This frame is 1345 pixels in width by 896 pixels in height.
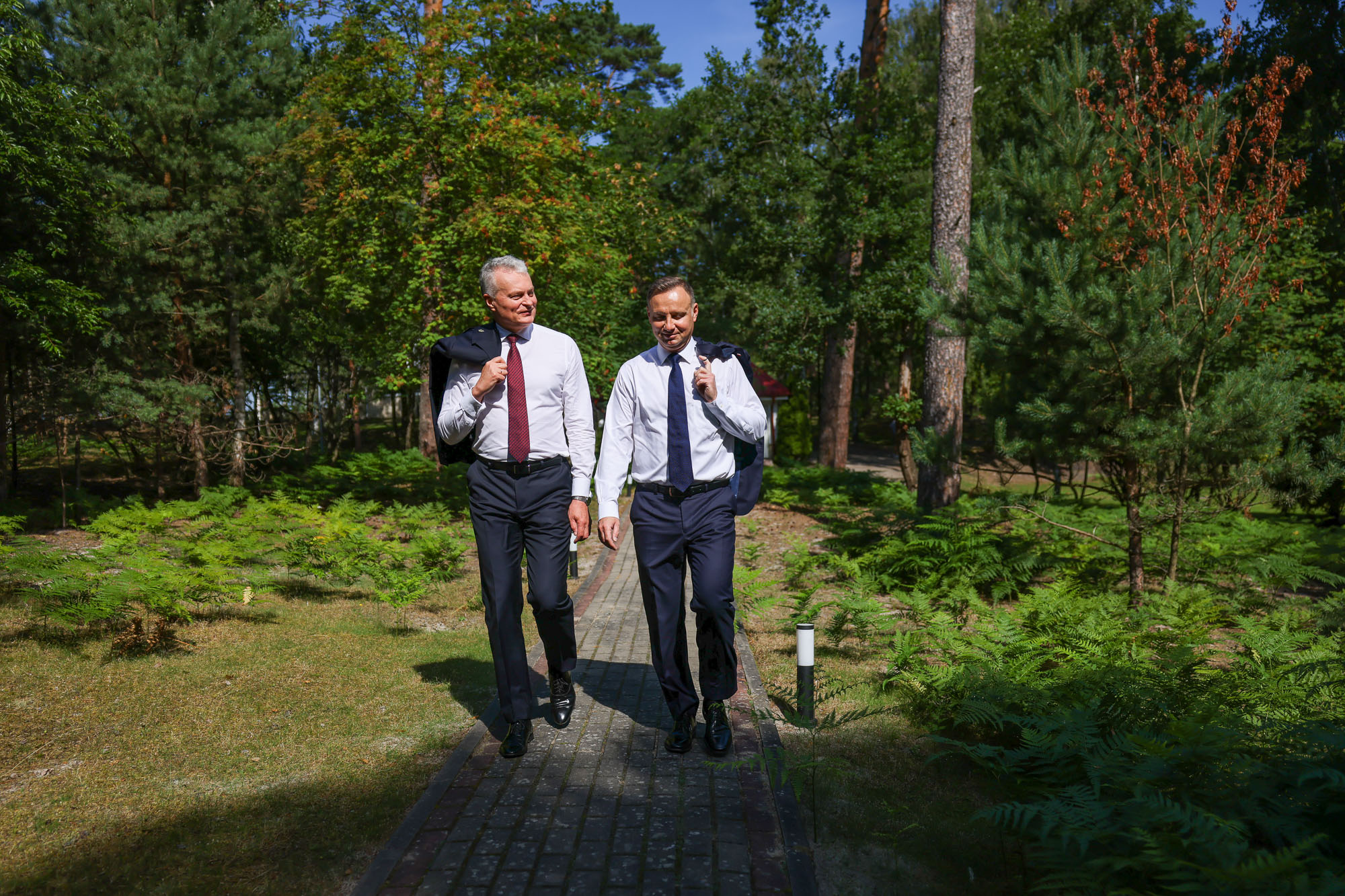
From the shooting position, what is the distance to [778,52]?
20.6 m

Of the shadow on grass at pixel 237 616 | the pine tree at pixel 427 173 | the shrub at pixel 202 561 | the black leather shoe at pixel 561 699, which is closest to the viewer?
the black leather shoe at pixel 561 699

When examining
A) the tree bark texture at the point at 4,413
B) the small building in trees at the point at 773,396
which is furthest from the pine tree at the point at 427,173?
the small building in trees at the point at 773,396

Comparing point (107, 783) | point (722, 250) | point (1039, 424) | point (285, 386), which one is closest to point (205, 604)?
point (107, 783)

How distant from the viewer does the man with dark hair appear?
4551 mm

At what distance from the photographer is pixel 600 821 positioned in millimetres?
3867

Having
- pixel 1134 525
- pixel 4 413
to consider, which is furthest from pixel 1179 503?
pixel 4 413

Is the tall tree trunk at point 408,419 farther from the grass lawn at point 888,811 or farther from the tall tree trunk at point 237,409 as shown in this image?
the grass lawn at point 888,811

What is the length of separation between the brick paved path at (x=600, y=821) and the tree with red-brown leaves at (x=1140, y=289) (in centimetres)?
479

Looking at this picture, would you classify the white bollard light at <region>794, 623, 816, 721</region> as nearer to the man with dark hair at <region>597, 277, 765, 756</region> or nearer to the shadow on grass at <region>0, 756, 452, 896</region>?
the man with dark hair at <region>597, 277, 765, 756</region>

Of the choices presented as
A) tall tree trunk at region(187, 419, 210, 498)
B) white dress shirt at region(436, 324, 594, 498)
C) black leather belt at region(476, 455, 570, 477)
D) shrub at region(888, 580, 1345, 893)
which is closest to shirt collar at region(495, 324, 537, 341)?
white dress shirt at region(436, 324, 594, 498)

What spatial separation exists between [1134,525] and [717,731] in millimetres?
5891

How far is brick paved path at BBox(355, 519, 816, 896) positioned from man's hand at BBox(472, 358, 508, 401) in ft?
6.23

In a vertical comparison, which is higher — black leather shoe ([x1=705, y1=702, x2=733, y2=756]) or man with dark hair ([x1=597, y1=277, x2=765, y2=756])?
man with dark hair ([x1=597, y1=277, x2=765, y2=756])

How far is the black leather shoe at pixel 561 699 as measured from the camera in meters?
5.11
